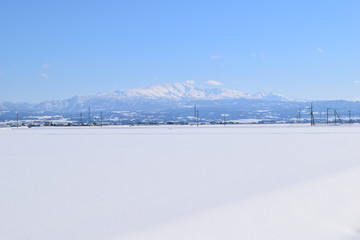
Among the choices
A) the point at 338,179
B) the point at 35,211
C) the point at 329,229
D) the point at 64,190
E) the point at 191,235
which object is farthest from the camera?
the point at 338,179

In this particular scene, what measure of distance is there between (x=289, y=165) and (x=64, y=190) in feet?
21.3

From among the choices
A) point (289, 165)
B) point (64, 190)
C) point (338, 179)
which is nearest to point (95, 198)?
point (64, 190)

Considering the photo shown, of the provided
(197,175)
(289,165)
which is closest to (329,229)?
(197,175)

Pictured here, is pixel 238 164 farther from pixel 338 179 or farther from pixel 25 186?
pixel 25 186

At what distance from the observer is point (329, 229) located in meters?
5.87

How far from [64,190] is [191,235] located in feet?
12.1

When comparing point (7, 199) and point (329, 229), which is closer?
point (329, 229)

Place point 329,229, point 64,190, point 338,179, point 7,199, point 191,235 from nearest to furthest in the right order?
point 191,235, point 329,229, point 7,199, point 64,190, point 338,179

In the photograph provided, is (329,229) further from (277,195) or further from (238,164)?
(238,164)

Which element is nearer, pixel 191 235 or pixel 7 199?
pixel 191 235

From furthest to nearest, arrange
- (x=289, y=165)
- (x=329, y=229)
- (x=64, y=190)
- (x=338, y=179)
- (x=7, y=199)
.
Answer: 1. (x=289, y=165)
2. (x=338, y=179)
3. (x=64, y=190)
4. (x=7, y=199)
5. (x=329, y=229)

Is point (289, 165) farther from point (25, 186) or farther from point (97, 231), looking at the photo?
point (97, 231)

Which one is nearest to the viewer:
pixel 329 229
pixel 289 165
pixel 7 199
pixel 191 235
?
pixel 191 235

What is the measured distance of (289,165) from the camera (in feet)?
41.0
